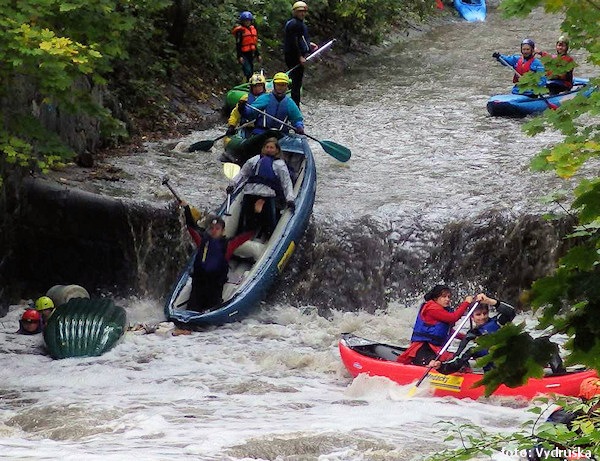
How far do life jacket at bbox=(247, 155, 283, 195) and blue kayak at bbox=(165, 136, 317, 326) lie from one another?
0.20 metres

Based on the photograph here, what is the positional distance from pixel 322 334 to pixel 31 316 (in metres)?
2.63

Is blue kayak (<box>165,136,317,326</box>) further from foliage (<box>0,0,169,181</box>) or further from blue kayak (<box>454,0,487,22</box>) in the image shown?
blue kayak (<box>454,0,487,22</box>)

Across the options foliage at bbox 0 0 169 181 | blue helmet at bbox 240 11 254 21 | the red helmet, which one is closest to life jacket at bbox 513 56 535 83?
blue helmet at bbox 240 11 254 21

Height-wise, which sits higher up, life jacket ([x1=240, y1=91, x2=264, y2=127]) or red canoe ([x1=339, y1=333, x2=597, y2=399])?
life jacket ([x1=240, y1=91, x2=264, y2=127])

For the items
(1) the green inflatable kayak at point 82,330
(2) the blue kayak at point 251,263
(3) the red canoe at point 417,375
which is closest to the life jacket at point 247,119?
(2) the blue kayak at point 251,263

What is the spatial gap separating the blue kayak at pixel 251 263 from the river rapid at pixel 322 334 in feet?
0.60

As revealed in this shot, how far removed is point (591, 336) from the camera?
6.37ft

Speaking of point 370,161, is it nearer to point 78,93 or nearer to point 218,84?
point 218,84

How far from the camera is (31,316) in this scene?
8.62m

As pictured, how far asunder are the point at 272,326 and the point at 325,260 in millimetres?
1202

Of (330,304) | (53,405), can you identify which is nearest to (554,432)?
(53,405)

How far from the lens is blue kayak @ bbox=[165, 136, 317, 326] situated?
342 inches

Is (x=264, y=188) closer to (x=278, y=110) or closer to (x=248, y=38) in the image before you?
(x=278, y=110)

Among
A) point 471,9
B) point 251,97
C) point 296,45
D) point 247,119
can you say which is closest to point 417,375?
point 247,119
